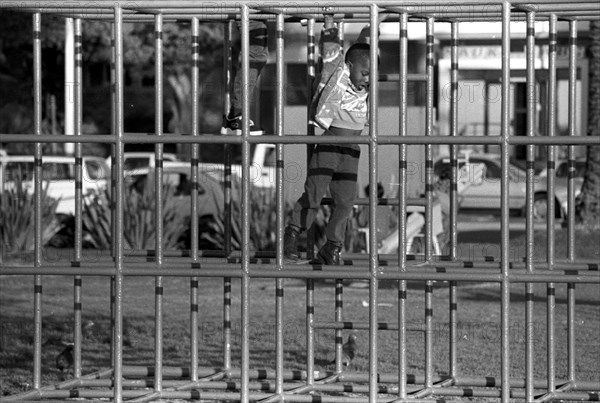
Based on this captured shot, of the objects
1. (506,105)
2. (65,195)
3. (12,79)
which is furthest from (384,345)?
(12,79)

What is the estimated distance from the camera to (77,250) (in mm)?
6285

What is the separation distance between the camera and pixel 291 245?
20.6ft

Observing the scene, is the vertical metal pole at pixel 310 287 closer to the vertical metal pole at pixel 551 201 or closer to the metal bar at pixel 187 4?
the metal bar at pixel 187 4

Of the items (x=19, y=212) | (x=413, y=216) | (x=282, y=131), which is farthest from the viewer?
(x=19, y=212)

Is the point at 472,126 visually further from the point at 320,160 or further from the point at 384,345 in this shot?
the point at 320,160

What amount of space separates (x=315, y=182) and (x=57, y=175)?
14109 millimetres

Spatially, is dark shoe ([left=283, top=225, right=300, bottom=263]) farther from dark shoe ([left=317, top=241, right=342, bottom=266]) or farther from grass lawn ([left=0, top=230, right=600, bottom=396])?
grass lawn ([left=0, top=230, right=600, bottom=396])

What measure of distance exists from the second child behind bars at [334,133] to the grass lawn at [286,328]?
725 millimetres

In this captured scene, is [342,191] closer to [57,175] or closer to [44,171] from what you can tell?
[44,171]

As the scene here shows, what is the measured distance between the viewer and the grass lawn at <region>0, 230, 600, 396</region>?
26.7 feet

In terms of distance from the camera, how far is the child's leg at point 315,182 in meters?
6.15

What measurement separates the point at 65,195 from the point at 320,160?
13175 mm

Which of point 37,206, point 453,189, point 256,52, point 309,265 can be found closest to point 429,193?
point 453,189

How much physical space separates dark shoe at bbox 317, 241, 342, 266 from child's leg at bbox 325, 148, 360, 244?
0.03 m
